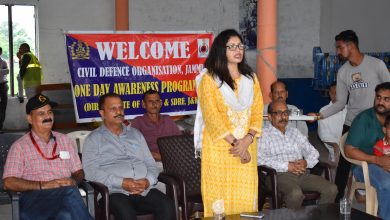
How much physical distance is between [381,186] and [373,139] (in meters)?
0.40

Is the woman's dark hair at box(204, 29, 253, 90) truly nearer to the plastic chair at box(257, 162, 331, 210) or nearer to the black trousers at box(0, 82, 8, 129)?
the plastic chair at box(257, 162, 331, 210)

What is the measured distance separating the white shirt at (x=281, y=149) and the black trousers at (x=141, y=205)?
1.00m

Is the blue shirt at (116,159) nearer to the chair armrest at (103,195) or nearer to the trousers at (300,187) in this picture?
the chair armrest at (103,195)

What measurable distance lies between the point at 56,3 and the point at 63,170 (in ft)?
24.8

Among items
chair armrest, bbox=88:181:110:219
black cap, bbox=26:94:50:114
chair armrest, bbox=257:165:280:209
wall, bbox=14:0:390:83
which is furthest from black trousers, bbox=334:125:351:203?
wall, bbox=14:0:390:83

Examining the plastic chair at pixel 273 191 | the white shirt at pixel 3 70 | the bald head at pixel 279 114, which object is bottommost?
the plastic chair at pixel 273 191

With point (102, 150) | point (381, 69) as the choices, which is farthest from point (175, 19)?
point (102, 150)

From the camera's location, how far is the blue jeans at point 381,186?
15.5 ft

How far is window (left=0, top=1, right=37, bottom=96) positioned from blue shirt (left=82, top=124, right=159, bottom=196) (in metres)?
7.32

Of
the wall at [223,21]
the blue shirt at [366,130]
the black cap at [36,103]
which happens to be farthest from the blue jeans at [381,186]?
the wall at [223,21]

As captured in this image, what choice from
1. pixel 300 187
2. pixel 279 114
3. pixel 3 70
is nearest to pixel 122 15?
pixel 3 70

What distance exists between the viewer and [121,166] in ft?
14.6

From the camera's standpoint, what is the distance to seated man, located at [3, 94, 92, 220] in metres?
4.00

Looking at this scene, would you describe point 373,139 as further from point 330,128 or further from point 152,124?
point 330,128
